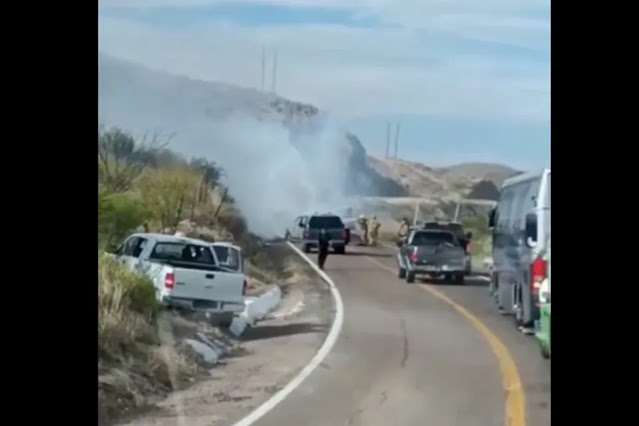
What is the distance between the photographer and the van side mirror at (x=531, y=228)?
4.16 m

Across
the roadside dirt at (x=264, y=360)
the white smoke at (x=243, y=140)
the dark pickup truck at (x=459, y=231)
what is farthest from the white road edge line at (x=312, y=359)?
the dark pickup truck at (x=459, y=231)

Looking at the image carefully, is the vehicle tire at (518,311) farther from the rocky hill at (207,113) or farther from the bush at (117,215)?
the bush at (117,215)

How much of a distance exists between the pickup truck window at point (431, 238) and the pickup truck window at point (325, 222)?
259mm

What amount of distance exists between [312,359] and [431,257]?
546mm

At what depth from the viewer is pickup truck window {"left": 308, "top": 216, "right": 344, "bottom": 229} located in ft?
14.1

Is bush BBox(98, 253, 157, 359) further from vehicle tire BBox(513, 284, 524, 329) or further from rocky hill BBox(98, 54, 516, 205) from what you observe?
vehicle tire BBox(513, 284, 524, 329)

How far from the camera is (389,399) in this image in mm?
4102

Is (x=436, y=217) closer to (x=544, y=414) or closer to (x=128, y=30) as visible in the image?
(x=544, y=414)

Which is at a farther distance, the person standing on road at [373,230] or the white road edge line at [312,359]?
the person standing on road at [373,230]

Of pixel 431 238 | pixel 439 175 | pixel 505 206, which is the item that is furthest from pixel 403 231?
pixel 505 206

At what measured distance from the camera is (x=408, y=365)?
4188 mm
